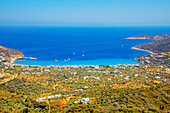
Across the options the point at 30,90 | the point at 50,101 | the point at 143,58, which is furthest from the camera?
the point at 143,58

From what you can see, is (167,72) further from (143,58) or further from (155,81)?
(143,58)

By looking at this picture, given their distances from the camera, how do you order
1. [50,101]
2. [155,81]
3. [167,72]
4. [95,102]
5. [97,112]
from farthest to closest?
[167,72], [155,81], [50,101], [95,102], [97,112]

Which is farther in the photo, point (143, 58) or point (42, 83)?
point (143, 58)

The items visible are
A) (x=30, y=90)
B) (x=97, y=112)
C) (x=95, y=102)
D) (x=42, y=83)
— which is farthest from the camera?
(x=42, y=83)

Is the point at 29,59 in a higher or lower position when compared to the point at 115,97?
lower

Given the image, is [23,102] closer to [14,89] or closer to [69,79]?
[14,89]

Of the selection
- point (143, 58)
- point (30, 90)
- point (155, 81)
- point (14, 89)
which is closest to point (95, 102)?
point (30, 90)

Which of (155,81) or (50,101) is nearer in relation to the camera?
(50,101)

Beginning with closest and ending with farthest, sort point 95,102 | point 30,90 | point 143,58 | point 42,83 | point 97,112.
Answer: point 97,112 → point 95,102 → point 30,90 → point 42,83 → point 143,58

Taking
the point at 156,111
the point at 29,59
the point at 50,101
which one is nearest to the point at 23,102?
the point at 50,101
